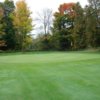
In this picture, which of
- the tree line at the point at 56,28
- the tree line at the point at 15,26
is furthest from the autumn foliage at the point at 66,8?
the tree line at the point at 15,26

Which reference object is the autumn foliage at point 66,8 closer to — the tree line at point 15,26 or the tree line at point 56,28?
the tree line at point 56,28

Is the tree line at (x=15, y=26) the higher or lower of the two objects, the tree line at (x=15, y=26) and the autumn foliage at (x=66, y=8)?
the lower

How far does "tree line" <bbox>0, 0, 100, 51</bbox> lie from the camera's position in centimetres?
4592

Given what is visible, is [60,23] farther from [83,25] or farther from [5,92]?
[5,92]

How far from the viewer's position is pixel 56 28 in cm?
5984

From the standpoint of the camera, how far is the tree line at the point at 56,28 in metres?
45.9

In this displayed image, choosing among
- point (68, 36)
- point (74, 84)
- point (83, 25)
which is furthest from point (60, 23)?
point (74, 84)

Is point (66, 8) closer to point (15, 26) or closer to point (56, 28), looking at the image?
point (56, 28)

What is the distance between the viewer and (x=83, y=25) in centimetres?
4984

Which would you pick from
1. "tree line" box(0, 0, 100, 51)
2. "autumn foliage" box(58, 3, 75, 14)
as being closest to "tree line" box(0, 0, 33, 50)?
"tree line" box(0, 0, 100, 51)

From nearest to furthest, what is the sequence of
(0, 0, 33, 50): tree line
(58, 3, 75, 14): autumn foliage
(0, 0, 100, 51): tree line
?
(0, 0, 100, 51): tree line, (0, 0, 33, 50): tree line, (58, 3, 75, 14): autumn foliage

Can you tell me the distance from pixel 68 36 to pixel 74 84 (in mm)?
47857

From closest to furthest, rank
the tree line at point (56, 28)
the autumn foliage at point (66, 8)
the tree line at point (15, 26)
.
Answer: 1. the tree line at point (56, 28)
2. the tree line at point (15, 26)
3. the autumn foliage at point (66, 8)

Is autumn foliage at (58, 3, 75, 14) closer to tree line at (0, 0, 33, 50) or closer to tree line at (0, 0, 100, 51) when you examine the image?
tree line at (0, 0, 100, 51)
